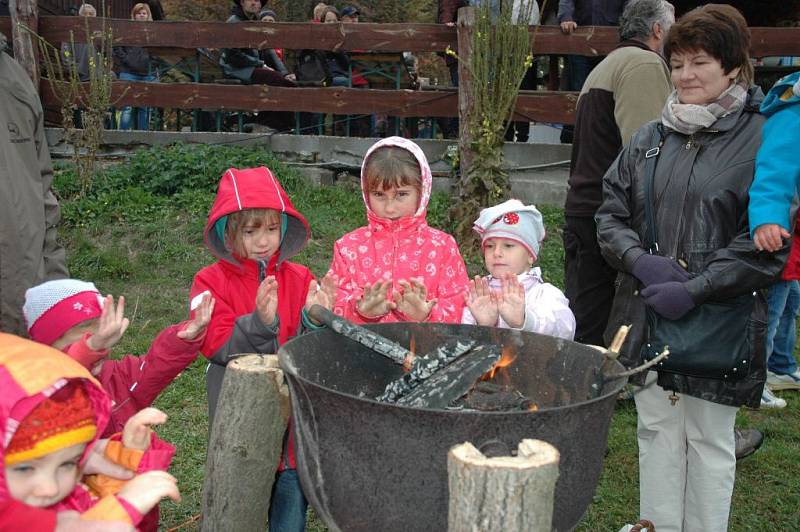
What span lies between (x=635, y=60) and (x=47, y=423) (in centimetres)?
323

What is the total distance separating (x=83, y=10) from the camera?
8094 mm

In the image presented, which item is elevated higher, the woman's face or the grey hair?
the grey hair

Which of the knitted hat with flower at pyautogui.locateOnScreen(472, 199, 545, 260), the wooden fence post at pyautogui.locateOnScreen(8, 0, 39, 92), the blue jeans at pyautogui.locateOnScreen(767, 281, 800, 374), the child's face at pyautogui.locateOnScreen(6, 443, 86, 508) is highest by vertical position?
the wooden fence post at pyautogui.locateOnScreen(8, 0, 39, 92)

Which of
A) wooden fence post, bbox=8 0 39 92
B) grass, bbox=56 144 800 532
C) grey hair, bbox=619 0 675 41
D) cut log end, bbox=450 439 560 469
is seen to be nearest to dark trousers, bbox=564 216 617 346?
grass, bbox=56 144 800 532

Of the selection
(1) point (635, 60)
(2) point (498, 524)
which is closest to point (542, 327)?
(2) point (498, 524)

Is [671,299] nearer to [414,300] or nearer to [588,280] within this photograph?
[414,300]

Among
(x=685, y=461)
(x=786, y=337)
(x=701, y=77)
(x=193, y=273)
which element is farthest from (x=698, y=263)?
(x=193, y=273)

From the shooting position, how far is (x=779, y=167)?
8.28 feet

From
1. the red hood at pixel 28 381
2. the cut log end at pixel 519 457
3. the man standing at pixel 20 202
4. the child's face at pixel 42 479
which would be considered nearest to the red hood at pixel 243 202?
the man standing at pixel 20 202

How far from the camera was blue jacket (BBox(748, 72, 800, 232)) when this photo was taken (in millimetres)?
2521

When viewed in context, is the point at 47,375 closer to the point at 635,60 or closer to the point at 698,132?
the point at 698,132

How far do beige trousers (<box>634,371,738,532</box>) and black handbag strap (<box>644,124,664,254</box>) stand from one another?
19.8 inches

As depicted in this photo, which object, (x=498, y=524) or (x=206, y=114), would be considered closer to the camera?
(x=498, y=524)

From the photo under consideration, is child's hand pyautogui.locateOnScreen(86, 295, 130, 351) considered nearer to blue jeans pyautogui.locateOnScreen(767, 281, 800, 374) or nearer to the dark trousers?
the dark trousers
